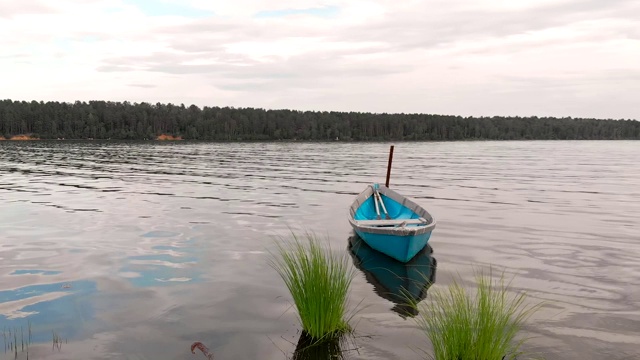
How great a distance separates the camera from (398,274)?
1525 centimetres

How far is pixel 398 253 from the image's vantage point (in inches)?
640

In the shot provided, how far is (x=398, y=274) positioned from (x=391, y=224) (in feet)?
12.2

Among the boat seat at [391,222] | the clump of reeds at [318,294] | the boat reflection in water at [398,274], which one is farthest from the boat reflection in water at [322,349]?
the boat seat at [391,222]

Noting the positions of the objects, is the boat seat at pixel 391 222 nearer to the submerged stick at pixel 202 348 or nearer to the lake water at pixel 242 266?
the lake water at pixel 242 266

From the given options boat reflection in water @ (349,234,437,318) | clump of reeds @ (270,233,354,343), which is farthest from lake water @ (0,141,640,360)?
clump of reeds @ (270,233,354,343)

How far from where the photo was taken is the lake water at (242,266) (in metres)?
10.2

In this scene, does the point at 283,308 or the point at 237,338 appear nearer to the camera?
the point at 237,338

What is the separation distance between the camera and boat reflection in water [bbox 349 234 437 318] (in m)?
13.0

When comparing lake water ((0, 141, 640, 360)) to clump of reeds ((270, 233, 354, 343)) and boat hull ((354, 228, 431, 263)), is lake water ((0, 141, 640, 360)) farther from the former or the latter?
boat hull ((354, 228, 431, 263))

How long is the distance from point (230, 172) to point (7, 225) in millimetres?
30479

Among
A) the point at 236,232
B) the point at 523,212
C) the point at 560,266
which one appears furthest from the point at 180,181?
the point at 560,266

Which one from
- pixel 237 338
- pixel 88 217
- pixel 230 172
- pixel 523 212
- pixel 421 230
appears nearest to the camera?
pixel 237 338

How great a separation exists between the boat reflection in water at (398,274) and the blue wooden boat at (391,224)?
0.37 metres

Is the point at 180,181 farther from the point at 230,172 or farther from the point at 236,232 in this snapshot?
the point at 236,232
